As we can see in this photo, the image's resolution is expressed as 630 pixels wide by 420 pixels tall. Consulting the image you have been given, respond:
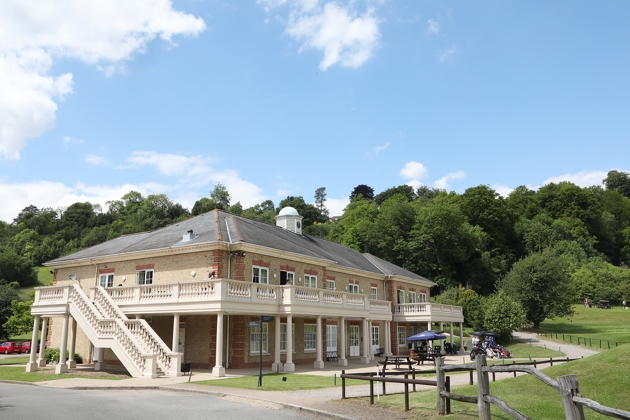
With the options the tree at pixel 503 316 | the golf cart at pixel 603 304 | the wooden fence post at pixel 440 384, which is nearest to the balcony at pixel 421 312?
the tree at pixel 503 316

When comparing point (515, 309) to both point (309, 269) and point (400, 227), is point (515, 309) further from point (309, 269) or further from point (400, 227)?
point (400, 227)

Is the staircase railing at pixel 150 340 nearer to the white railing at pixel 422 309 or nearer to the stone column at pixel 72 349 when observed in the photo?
the stone column at pixel 72 349

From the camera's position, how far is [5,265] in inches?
3140

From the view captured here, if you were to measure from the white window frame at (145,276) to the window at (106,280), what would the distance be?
2320mm

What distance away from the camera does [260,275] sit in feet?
86.4

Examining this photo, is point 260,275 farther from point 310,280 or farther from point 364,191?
point 364,191

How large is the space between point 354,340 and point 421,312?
20.6 ft

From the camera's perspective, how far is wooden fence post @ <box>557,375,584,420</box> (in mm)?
6766

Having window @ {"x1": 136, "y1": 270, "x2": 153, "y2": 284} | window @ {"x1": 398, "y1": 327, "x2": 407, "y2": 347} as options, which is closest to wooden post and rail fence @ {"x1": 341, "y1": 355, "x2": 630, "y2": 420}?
window @ {"x1": 136, "y1": 270, "x2": 153, "y2": 284}

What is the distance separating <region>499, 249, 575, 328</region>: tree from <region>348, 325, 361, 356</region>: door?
66.3 ft

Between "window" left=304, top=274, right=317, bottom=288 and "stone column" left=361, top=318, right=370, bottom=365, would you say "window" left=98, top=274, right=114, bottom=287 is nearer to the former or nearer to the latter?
"window" left=304, top=274, right=317, bottom=288

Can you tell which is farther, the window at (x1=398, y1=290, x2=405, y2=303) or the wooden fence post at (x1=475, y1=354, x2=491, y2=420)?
the window at (x1=398, y1=290, x2=405, y2=303)

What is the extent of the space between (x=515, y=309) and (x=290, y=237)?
20.8 meters

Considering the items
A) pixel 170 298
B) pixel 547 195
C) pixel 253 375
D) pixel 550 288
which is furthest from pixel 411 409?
pixel 547 195
